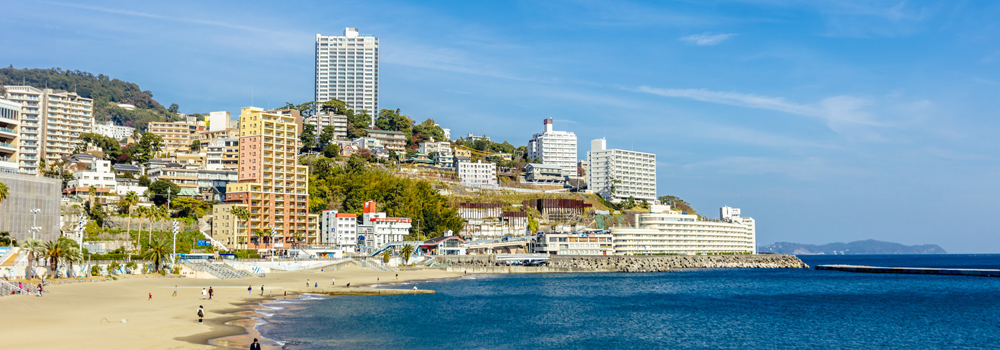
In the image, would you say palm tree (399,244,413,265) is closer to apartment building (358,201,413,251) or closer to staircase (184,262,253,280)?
apartment building (358,201,413,251)

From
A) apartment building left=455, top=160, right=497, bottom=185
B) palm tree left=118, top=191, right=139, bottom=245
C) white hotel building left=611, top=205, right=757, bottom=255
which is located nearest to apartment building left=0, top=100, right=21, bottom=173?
palm tree left=118, top=191, right=139, bottom=245

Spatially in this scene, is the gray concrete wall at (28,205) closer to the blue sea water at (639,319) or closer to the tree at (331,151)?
the blue sea water at (639,319)

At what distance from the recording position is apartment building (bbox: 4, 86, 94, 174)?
13638cm

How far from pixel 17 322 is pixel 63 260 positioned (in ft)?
98.4

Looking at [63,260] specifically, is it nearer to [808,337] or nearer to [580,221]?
[808,337]

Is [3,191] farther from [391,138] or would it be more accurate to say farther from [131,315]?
[391,138]

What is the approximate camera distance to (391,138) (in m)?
196

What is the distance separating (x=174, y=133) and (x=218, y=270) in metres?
113

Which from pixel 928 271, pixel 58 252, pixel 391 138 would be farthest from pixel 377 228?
pixel 928 271

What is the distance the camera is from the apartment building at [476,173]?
182375mm

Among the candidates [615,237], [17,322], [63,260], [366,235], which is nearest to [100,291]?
[63,260]

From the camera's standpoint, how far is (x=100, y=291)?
57.0 m

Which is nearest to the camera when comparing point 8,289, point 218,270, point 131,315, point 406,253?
point 131,315

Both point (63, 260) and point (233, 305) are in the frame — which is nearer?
point (233, 305)
